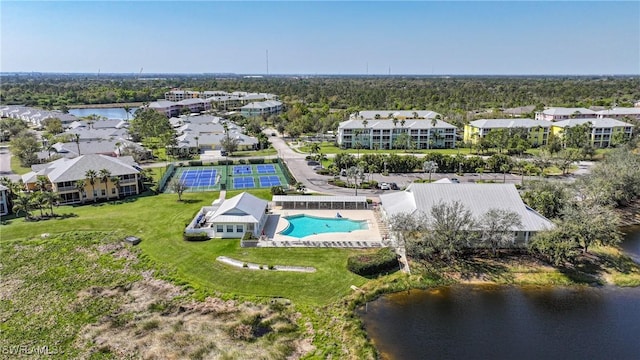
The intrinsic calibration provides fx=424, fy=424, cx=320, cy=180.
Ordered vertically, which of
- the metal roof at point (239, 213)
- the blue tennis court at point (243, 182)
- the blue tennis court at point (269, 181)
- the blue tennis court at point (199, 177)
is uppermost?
the metal roof at point (239, 213)

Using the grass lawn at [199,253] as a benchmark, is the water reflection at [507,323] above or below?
below

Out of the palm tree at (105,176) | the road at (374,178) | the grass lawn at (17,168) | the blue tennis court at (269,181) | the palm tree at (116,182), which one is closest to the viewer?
the palm tree at (105,176)

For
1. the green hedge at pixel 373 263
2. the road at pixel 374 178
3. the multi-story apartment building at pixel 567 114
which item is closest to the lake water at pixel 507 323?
the green hedge at pixel 373 263

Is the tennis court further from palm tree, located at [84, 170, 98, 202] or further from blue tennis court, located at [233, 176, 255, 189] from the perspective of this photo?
palm tree, located at [84, 170, 98, 202]

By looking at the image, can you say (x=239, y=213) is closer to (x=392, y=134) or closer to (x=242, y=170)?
(x=242, y=170)

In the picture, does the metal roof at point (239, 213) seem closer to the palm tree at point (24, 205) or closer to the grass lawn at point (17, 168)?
the palm tree at point (24, 205)

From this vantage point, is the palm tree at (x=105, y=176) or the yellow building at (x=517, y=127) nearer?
the palm tree at (x=105, y=176)

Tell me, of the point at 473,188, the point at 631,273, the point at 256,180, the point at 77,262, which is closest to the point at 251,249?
the point at 77,262
